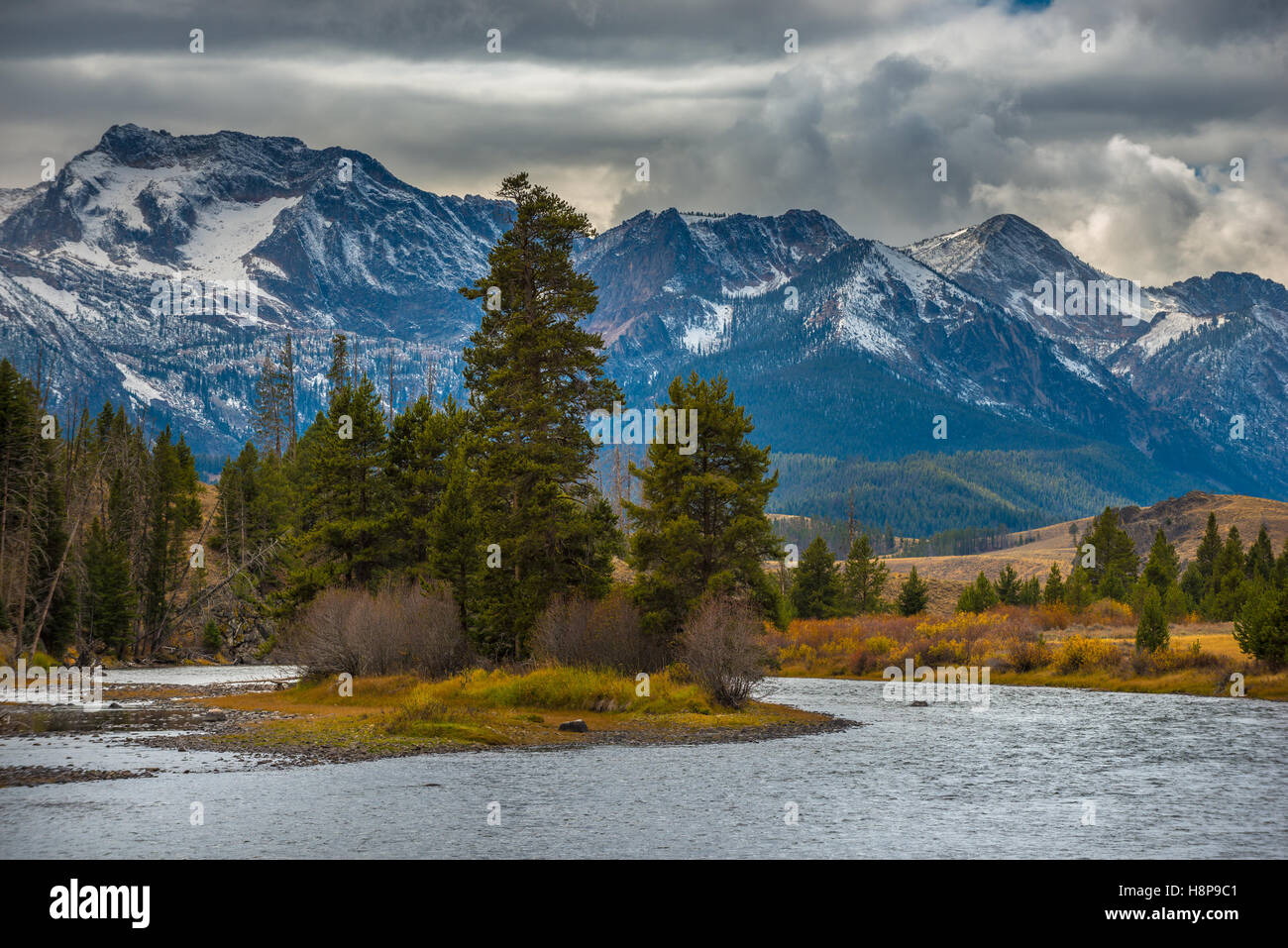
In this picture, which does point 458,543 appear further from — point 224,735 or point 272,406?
point 272,406

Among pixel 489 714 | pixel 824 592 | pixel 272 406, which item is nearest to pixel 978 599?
pixel 824 592

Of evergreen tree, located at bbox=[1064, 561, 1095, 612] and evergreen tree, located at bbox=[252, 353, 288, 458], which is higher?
evergreen tree, located at bbox=[252, 353, 288, 458]

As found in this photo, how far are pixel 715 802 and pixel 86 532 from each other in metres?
80.0

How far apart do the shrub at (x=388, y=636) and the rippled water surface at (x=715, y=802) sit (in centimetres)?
1658

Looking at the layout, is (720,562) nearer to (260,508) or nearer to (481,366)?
(481,366)

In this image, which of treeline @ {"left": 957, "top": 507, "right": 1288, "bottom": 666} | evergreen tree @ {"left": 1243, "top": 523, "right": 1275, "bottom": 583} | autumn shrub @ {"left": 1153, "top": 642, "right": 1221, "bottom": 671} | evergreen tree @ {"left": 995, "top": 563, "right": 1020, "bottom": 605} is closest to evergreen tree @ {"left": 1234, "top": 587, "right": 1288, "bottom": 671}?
autumn shrub @ {"left": 1153, "top": 642, "right": 1221, "bottom": 671}

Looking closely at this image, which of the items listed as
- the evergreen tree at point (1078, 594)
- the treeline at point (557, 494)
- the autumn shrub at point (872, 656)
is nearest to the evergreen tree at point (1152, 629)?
the autumn shrub at point (872, 656)

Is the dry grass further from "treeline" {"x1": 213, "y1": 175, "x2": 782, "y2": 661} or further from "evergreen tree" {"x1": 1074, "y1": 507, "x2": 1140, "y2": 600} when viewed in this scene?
"treeline" {"x1": 213, "y1": 175, "x2": 782, "y2": 661}

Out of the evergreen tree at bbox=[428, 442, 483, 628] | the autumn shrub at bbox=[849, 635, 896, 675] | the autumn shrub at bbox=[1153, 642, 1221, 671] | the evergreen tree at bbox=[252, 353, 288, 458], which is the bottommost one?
the autumn shrub at bbox=[849, 635, 896, 675]

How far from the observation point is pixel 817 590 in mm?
98938

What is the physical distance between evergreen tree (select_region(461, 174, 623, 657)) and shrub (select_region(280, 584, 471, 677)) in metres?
1.72

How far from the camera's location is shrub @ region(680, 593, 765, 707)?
4900 centimetres

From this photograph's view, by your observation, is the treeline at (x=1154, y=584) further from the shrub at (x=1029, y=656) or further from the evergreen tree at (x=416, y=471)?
the evergreen tree at (x=416, y=471)

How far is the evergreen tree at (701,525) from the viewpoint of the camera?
52375 millimetres
